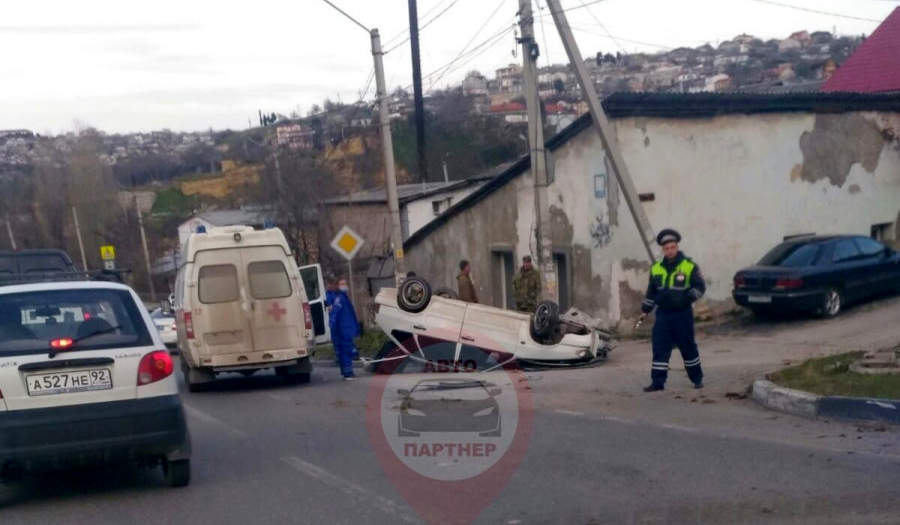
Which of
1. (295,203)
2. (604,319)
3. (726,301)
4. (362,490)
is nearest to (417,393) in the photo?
(362,490)

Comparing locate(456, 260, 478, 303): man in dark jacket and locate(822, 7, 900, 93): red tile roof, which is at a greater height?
locate(822, 7, 900, 93): red tile roof

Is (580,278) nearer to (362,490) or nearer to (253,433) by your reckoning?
(253,433)

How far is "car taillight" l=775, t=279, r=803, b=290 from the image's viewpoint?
53.7 feet

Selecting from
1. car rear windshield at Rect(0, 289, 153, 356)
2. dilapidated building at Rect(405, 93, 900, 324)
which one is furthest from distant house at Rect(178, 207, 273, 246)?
car rear windshield at Rect(0, 289, 153, 356)

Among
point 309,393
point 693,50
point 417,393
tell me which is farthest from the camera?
point 693,50

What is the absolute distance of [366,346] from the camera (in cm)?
2175

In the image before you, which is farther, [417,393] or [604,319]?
[604,319]

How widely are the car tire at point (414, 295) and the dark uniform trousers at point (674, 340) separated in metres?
4.95

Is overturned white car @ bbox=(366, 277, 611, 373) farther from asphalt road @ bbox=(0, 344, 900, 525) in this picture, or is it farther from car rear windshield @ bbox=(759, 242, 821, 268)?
asphalt road @ bbox=(0, 344, 900, 525)

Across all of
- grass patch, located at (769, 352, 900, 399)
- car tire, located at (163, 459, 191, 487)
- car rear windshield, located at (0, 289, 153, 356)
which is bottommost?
grass patch, located at (769, 352, 900, 399)

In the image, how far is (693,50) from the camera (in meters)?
102

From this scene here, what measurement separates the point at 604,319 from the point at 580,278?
986mm

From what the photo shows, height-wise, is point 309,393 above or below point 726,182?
below

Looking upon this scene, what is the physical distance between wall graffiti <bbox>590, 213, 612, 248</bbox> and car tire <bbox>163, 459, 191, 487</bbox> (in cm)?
1219
